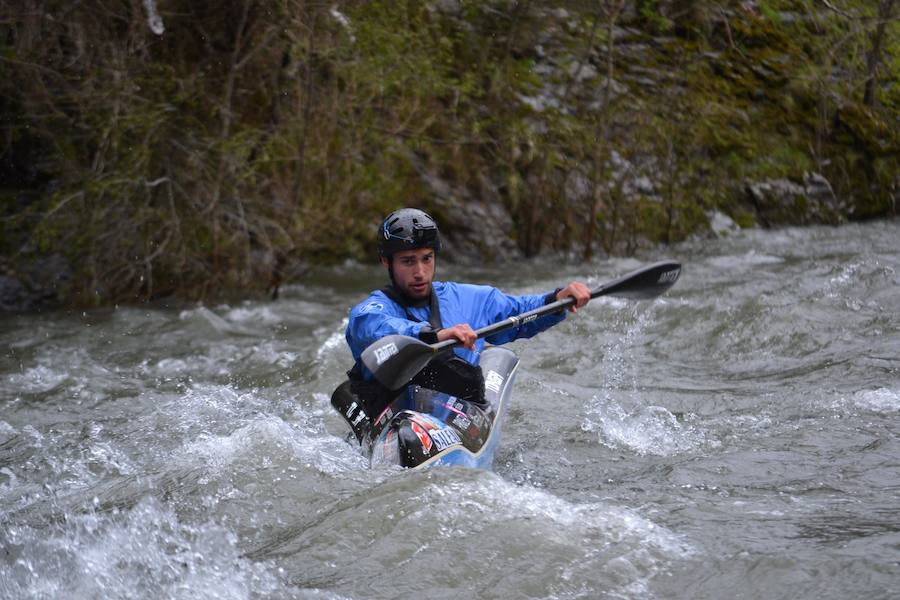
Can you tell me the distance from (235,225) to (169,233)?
66 centimetres

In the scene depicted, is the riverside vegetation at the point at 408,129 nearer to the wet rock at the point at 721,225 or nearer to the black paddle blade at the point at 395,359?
the wet rock at the point at 721,225

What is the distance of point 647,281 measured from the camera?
5.72 meters

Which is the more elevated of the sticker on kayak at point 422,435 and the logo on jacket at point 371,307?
the logo on jacket at point 371,307

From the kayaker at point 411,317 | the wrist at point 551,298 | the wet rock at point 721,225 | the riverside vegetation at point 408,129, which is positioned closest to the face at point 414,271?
the kayaker at point 411,317

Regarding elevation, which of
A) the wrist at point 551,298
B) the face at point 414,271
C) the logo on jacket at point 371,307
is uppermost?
the face at point 414,271

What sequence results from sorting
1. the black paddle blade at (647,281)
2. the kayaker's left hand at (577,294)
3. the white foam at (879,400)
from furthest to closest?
the black paddle blade at (647,281)
the white foam at (879,400)
the kayaker's left hand at (577,294)

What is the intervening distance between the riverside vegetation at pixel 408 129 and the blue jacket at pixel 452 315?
434 centimetres

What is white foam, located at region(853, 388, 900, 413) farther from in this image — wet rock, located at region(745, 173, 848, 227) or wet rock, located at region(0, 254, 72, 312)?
wet rock, located at region(745, 173, 848, 227)

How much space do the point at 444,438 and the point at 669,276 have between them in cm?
208

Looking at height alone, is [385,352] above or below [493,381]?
above

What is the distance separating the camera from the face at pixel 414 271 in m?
4.68

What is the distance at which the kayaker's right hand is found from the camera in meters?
4.44

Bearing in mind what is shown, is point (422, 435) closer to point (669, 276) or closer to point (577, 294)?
point (577, 294)

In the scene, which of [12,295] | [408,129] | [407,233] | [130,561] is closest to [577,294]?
[407,233]
